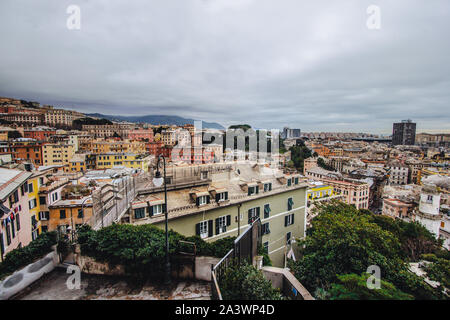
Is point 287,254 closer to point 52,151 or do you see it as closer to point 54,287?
point 54,287

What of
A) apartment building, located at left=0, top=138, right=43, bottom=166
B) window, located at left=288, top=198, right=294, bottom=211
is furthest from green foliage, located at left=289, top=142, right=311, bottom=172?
apartment building, located at left=0, top=138, right=43, bottom=166

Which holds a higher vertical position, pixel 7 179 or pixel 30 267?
pixel 7 179

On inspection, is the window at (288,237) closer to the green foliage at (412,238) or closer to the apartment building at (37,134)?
the green foliage at (412,238)

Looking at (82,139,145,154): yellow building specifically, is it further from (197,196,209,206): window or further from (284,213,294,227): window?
(197,196,209,206): window

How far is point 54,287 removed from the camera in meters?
6.59

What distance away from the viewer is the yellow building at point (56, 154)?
52.5 meters

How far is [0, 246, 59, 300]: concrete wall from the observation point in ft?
19.7

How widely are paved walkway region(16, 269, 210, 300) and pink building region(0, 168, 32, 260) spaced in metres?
6.92

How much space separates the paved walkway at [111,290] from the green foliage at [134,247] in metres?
0.49
